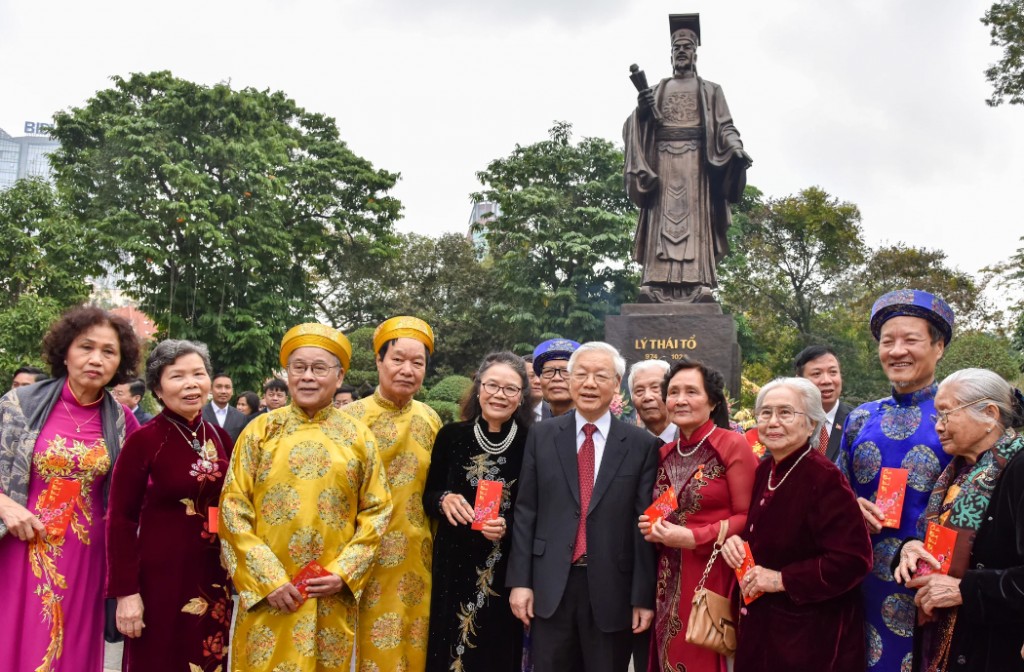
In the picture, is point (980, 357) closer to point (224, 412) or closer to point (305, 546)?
point (224, 412)

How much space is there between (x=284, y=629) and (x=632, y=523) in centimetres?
138

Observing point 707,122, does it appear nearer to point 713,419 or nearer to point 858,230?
point 713,419

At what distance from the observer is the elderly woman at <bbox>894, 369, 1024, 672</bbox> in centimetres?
257

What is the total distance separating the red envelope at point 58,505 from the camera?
3.40 meters

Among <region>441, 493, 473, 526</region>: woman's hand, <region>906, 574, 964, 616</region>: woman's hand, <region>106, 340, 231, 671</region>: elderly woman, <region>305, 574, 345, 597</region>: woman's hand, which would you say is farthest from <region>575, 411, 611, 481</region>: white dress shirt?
<region>106, 340, 231, 671</region>: elderly woman

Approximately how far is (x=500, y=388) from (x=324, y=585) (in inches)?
42.1

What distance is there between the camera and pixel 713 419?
367cm

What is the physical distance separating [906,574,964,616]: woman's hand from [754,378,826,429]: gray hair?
2.01 ft

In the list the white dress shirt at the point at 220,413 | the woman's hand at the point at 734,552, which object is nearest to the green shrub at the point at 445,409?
the white dress shirt at the point at 220,413

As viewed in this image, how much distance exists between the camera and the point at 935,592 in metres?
2.71

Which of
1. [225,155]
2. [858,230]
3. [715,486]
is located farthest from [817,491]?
[858,230]

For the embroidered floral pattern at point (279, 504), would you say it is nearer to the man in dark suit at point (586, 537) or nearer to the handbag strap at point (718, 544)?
the man in dark suit at point (586, 537)

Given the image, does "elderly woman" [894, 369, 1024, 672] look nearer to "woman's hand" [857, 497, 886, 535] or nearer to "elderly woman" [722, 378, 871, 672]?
"woman's hand" [857, 497, 886, 535]

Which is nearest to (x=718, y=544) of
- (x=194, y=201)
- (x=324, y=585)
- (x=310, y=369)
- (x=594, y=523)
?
(x=594, y=523)
